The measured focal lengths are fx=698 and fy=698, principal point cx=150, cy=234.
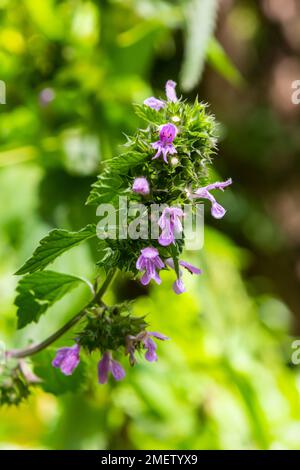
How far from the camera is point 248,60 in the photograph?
1956 mm

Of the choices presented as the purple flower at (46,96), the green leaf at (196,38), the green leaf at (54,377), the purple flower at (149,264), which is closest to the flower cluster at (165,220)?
the purple flower at (149,264)

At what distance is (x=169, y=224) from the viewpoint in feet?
1.38

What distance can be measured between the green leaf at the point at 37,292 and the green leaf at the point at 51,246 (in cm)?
5

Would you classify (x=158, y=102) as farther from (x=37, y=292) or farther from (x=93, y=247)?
(x=93, y=247)

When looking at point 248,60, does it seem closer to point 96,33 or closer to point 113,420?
point 96,33

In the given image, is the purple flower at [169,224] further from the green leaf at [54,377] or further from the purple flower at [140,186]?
the green leaf at [54,377]

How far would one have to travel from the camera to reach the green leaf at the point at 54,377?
0.56 meters

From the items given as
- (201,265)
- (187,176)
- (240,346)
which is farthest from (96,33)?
(187,176)

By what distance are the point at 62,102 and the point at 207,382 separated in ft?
1.50

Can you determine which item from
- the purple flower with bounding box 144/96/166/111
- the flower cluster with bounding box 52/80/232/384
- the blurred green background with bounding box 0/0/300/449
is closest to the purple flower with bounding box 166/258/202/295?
the flower cluster with bounding box 52/80/232/384

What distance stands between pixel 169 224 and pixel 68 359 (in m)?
0.13

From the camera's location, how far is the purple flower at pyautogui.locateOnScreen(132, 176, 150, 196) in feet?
1.36

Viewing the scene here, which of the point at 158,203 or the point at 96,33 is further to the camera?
the point at 96,33

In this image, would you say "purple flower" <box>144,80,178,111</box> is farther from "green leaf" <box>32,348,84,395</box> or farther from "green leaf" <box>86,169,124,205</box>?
"green leaf" <box>32,348,84,395</box>
